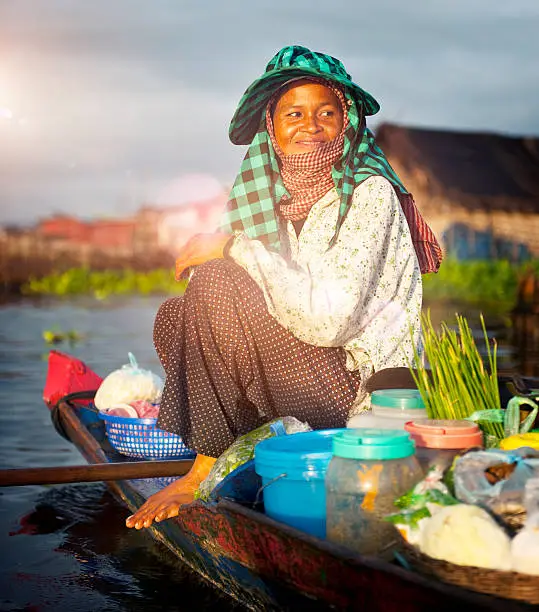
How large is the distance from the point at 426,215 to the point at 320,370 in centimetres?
1651

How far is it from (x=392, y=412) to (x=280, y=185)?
1.04m

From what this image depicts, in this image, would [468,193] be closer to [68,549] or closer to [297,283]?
[68,549]

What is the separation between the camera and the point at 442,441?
2180mm

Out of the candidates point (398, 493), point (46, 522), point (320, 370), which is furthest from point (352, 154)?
point (46, 522)

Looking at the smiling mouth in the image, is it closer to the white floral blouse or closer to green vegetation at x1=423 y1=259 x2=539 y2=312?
the white floral blouse

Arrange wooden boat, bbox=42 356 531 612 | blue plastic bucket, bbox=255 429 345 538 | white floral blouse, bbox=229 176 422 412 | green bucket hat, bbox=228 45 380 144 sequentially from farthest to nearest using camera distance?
green bucket hat, bbox=228 45 380 144, white floral blouse, bbox=229 176 422 412, blue plastic bucket, bbox=255 429 345 538, wooden boat, bbox=42 356 531 612

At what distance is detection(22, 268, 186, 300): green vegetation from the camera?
24234mm

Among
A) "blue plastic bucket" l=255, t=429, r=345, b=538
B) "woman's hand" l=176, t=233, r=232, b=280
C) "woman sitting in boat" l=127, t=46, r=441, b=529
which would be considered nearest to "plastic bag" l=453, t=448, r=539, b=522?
"blue plastic bucket" l=255, t=429, r=345, b=538

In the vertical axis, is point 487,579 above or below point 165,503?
above

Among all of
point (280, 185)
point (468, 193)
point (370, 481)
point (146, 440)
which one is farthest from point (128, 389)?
point (468, 193)

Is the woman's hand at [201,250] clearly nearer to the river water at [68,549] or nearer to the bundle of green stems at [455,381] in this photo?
the bundle of green stems at [455,381]

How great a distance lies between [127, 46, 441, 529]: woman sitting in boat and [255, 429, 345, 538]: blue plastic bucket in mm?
534

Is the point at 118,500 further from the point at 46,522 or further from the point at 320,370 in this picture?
the point at 320,370

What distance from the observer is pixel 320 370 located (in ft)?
9.58
